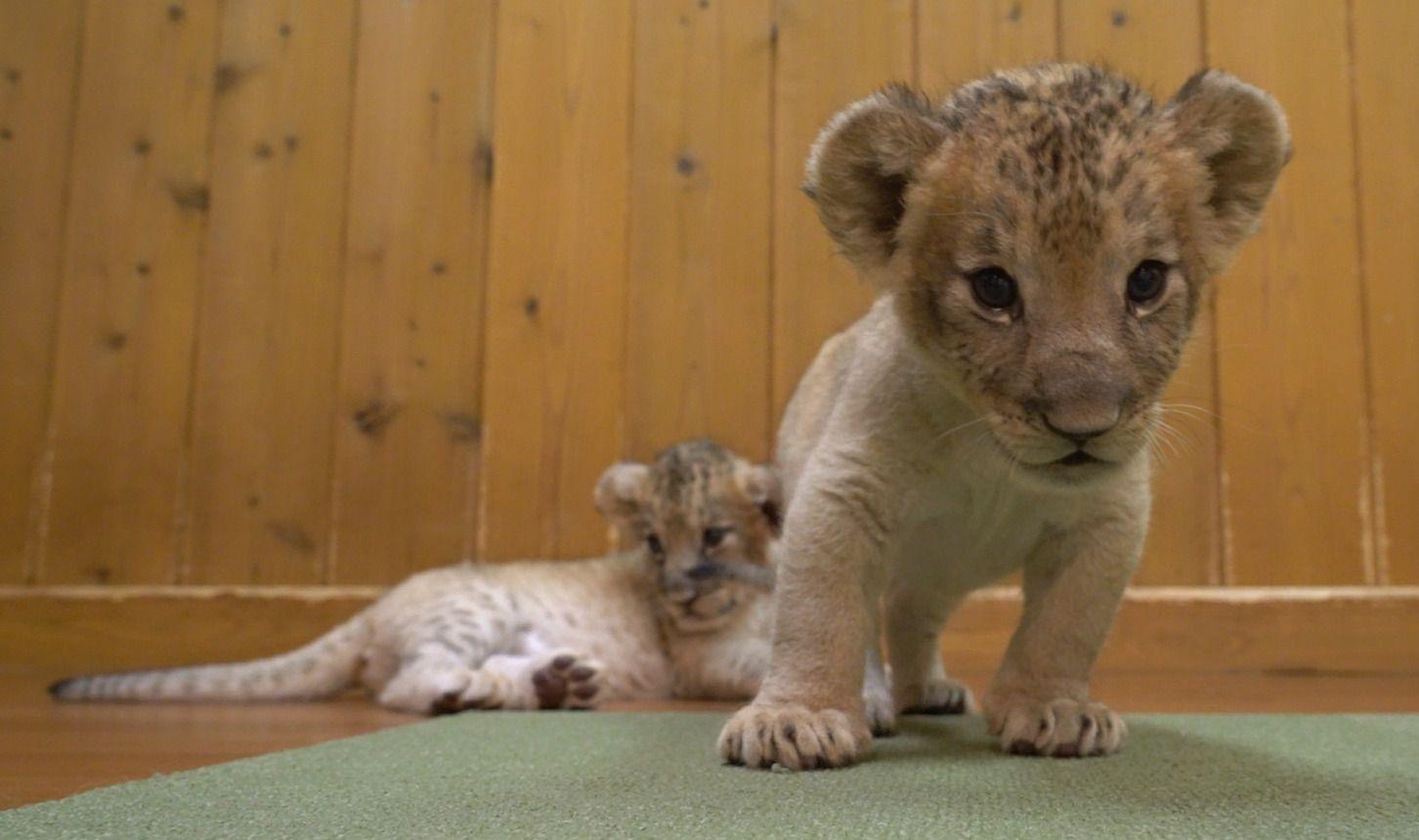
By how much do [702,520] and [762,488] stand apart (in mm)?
182

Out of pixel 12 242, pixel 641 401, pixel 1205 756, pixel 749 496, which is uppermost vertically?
pixel 12 242

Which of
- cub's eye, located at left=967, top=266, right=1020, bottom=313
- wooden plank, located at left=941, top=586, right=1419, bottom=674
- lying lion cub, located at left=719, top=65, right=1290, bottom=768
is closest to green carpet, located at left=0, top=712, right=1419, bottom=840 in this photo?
lying lion cub, located at left=719, top=65, right=1290, bottom=768

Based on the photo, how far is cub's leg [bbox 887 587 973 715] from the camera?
8.00ft

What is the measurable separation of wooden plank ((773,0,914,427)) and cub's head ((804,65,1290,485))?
1.78 metres

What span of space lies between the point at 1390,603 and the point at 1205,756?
2.08m

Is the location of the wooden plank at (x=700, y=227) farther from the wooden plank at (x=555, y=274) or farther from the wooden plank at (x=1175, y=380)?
the wooden plank at (x=1175, y=380)

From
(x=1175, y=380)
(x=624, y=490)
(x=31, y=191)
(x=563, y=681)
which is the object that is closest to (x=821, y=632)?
(x=563, y=681)

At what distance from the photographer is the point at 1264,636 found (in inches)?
135

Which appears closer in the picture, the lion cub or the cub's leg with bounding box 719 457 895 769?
the cub's leg with bounding box 719 457 895 769

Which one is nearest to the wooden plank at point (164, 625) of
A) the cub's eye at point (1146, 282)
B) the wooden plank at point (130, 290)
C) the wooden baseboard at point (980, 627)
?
the wooden baseboard at point (980, 627)

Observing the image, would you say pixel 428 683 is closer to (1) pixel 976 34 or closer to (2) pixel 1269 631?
(2) pixel 1269 631

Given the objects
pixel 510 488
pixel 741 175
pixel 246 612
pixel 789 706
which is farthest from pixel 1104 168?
pixel 246 612

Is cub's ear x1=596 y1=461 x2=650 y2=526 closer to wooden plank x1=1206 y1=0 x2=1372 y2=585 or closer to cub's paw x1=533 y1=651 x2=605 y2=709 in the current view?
cub's paw x1=533 y1=651 x2=605 y2=709

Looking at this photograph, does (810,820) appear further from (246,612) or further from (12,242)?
(12,242)
